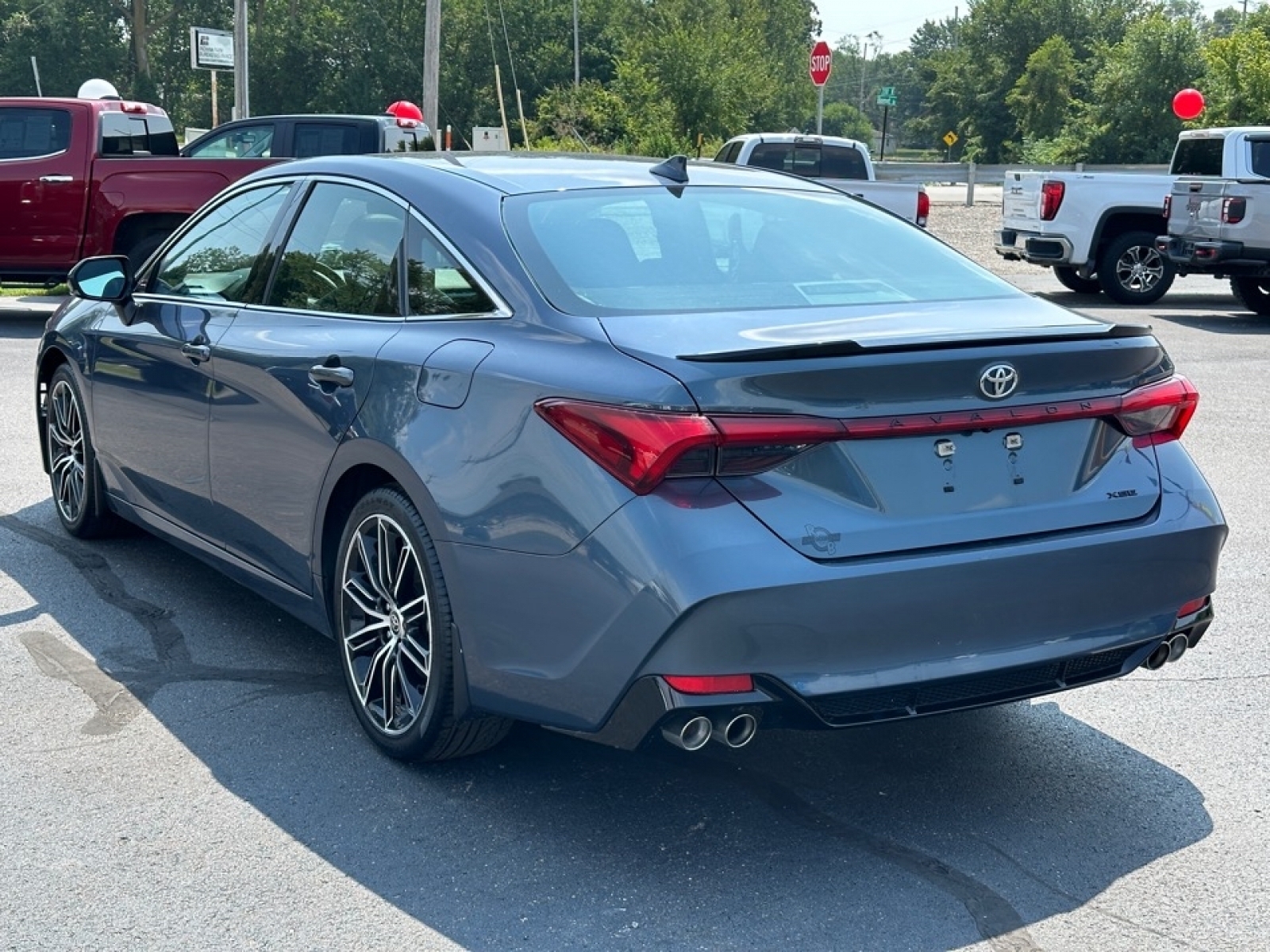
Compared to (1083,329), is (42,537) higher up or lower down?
lower down

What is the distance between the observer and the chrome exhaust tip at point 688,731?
11.1ft

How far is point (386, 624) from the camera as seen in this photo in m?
4.24

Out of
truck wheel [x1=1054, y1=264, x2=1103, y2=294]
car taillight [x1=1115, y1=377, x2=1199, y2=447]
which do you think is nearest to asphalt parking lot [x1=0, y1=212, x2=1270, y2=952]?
car taillight [x1=1115, y1=377, x2=1199, y2=447]

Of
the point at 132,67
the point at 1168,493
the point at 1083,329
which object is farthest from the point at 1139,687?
the point at 132,67

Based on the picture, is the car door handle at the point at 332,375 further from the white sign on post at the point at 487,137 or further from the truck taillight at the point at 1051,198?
the white sign on post at the point at 487,137

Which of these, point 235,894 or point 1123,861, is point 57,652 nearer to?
point 235,894

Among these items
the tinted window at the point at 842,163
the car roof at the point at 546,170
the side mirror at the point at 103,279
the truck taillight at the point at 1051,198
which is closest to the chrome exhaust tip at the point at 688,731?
the car roof at the point at 546,170

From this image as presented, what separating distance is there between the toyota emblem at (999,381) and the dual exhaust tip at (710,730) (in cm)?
91

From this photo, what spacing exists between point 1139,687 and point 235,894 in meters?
2.89

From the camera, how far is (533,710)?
12.1 feet

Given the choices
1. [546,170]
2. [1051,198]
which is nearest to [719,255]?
[546,170]

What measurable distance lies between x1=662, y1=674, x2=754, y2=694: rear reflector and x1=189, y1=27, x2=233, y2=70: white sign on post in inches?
998

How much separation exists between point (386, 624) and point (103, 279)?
2.49m

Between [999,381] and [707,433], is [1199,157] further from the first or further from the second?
[707,433]
